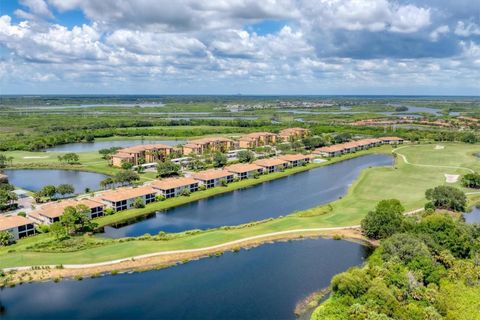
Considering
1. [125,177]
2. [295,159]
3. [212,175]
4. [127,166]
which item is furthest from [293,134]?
[125,177]

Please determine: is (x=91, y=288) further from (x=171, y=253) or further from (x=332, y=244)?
(x=332, y=244)

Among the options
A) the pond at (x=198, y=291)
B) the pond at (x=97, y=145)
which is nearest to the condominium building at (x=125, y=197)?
the pond at (x=198, y=291)

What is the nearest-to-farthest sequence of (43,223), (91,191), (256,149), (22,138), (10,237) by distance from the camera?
(10,237), (43,223), (91,191), (256,149), (22,138)

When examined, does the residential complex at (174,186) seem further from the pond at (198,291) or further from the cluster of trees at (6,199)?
the pond at (198,291)

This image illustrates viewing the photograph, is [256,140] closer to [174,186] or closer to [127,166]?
[127,166]

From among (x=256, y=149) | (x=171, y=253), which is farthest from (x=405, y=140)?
(x=171, y=253)

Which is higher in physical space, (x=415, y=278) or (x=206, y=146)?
(x=206, y=146)
